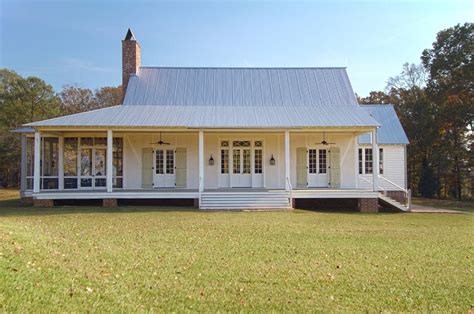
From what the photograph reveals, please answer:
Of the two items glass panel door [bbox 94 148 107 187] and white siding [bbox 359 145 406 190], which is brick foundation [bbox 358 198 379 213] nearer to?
white siding [bbox 359 145 406 190]

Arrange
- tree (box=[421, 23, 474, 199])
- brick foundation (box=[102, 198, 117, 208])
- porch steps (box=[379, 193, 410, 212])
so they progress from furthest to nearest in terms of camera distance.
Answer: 1. tree (box=[421, 23, 474, 199])
2. porch steps (box=[379, 193, 410, 212])
3. brick foundation (box=[102, 198, 117, 208])

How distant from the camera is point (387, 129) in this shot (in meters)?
24.0

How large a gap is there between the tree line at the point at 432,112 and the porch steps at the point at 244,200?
17318mm

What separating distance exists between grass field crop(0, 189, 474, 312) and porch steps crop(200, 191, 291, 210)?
4.91 metres

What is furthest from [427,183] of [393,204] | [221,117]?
[221,117]

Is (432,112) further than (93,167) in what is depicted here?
Yes

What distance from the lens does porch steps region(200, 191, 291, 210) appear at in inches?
639

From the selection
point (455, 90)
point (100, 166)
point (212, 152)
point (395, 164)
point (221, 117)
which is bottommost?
point (100, 166)

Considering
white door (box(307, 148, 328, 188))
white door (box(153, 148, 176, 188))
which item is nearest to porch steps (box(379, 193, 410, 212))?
white door (box(307, 148, 328, 188))

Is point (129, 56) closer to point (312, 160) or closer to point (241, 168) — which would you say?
point (241, 168)

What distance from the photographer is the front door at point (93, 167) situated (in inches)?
759

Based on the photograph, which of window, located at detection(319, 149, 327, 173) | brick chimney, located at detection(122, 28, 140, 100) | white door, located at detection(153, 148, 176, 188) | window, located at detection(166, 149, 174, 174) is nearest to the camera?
white door, located at detection(153, 148, 176, 188)

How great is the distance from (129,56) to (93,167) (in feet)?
22.0

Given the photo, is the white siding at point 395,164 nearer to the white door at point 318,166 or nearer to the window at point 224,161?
the white door at point 318,166
